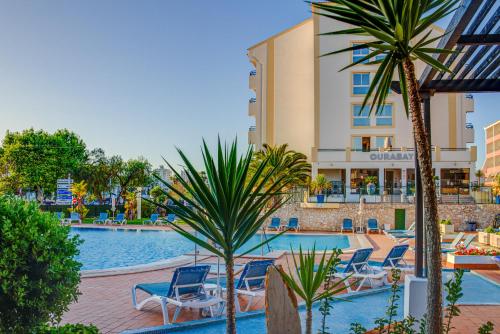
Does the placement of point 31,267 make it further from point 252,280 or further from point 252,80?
point 252,80

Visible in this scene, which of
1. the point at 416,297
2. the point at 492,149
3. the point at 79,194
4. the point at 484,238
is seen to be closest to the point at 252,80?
the point at 79,194

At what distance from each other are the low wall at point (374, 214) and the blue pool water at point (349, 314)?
692 inches

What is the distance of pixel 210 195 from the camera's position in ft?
13.2

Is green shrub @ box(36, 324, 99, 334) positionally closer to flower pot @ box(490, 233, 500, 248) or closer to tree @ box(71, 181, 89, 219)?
flower pot @ box(490, 233, 500, 248)

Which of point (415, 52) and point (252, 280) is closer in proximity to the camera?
point (415, 52)

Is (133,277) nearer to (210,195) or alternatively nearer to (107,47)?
(210,195)

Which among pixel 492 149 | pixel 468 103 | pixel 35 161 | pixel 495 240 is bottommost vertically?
pixel 495 240

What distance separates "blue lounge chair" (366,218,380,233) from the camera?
26.6m

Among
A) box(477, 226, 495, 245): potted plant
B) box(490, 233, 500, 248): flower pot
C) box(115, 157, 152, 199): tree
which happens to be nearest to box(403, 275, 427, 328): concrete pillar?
box(490, 233, 500, 248): flower pot

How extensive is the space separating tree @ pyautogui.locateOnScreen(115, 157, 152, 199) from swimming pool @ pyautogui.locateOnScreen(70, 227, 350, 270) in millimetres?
22517

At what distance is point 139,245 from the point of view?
21.0 m

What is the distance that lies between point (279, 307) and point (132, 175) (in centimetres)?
4977

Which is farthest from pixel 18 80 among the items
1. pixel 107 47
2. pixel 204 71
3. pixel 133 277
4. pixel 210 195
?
pixel 210 195

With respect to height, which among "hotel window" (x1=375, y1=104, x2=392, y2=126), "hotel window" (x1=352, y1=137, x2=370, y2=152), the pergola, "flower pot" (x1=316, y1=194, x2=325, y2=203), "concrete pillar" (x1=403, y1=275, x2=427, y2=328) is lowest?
"concrete pillar" (x1=403, y1=275, x2=427, y2=328)
